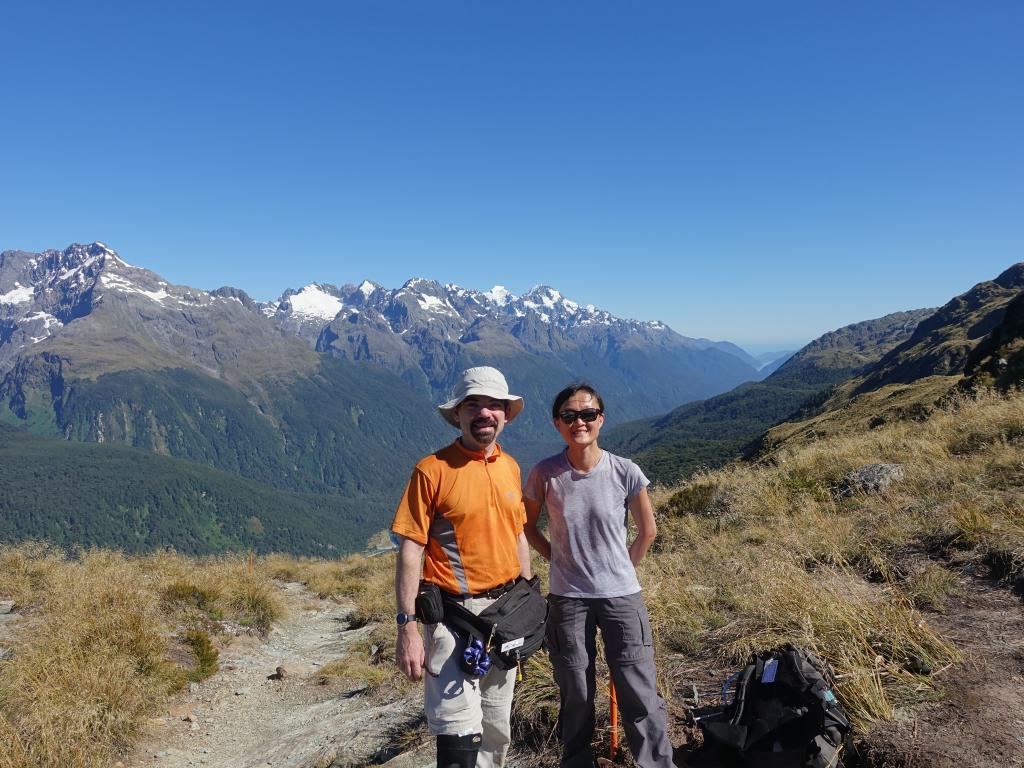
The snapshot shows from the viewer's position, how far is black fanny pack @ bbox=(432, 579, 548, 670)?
331 centimetres

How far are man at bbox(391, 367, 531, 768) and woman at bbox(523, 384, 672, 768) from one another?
32 centimetres

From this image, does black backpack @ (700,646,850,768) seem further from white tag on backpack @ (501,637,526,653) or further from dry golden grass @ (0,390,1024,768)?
white tag on backpack @ (501,637,526,653)

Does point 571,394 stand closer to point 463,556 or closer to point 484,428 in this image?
point 484,428

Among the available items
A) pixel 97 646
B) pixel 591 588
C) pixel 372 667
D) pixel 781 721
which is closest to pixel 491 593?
pixel 591 588

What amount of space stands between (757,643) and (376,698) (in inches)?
177

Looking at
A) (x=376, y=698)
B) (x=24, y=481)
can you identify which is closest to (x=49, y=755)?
(x=376, y=698)

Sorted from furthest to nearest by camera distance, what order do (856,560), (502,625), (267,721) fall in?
(267,721)
(856,560)
(502,625)

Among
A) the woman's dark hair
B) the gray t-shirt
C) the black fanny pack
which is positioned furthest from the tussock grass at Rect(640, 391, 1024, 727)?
the woman's dark hair

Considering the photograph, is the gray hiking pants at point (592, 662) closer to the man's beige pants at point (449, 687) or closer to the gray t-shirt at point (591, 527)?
the gray t-shirt at point (591, 527)

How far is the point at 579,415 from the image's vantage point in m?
3.68

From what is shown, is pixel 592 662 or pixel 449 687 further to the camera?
pixel 592 662

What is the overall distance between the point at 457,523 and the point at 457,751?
4.56 feet

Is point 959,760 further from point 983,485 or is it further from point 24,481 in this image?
point 24,481

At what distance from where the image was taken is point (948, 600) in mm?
4590
